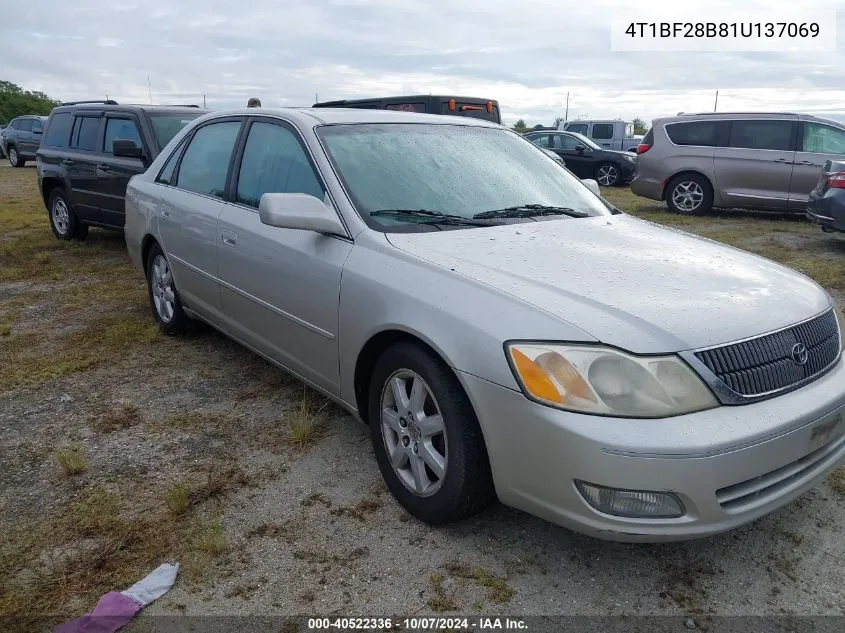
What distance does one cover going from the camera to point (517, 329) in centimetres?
230

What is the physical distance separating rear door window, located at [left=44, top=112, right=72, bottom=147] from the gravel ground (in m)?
5.65

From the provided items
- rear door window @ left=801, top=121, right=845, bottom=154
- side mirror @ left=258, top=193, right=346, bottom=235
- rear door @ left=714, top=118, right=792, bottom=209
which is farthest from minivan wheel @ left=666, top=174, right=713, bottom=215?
side mirror @ left=258, top=193, right=346, bottom=235

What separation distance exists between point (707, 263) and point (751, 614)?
4.35 ft

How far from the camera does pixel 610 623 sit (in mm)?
2229

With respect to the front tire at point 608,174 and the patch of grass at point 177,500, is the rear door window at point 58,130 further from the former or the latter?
the front tire at point 608,174

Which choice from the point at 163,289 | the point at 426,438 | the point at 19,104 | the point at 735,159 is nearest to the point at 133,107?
the point at 163,289

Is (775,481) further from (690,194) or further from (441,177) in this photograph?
(690,194)

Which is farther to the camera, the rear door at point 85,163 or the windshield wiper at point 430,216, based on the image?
the rear door at point 85,163

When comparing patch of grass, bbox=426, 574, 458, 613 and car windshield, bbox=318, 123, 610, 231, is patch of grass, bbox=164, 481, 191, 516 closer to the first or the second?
patch of grass, bbox=426, 574, 458, 613

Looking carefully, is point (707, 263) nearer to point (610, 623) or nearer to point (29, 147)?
point (610, 623)

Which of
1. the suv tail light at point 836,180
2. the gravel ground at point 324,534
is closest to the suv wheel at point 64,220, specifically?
the gravel ground at point 324,534

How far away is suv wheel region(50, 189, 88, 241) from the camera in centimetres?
868

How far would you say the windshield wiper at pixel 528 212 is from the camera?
326 cm

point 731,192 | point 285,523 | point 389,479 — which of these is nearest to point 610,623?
point 389,479
